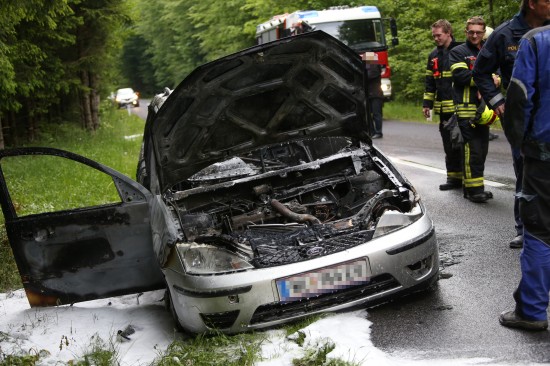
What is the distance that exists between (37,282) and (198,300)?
4.35 feet

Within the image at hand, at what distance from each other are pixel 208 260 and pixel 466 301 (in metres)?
1.76

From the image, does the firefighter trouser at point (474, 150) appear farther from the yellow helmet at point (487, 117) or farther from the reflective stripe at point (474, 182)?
the yellow helmet at point (487, 117)

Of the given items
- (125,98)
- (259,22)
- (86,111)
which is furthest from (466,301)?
(125,98)

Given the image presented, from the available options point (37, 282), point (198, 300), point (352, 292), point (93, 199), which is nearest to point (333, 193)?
A: point (352, 292)

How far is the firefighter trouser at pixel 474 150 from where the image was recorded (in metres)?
7.68

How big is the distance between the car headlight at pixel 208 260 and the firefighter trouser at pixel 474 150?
3.89 metres

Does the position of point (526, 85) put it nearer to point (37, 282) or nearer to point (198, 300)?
point (198, 300)

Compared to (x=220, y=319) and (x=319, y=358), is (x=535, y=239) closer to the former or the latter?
(x=319, y=358)

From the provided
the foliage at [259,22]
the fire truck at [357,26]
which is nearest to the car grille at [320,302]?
the foliage at [259,22]

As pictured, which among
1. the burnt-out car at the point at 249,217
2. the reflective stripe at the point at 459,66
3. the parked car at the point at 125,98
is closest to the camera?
the burnt-out car at the point at 249,217

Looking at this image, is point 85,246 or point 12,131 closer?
point 85,246

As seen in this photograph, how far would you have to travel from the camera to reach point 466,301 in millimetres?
4793

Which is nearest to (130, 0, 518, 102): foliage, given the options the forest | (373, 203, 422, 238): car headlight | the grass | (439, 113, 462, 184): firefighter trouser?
the forest

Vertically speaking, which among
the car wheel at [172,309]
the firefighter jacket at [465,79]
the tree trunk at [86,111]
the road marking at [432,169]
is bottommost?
the tree trunk at [86,111]
